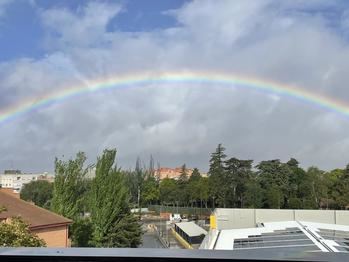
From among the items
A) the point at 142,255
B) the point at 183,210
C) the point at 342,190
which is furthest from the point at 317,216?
the point at 183,210

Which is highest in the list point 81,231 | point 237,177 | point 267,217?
point 237,177

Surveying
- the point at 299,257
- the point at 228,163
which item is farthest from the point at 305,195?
the point at 299,257

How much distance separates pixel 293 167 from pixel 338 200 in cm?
1809

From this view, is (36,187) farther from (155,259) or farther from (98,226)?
(155,259)

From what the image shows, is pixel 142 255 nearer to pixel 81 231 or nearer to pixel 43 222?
pixel 43 222

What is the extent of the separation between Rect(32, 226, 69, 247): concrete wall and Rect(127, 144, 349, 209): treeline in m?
49.7

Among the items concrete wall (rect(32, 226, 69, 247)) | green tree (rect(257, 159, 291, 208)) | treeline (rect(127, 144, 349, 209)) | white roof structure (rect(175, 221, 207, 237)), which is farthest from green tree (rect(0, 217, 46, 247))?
green tree (rect(257, 159, 291, 208))

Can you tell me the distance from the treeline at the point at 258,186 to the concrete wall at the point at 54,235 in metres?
49.7

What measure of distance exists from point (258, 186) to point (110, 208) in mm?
57234

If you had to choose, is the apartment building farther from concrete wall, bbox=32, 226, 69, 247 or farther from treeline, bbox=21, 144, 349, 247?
treeline, bbox=21, 144, 349, 247

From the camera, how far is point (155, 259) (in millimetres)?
1738

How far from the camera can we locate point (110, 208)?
39.5 metres

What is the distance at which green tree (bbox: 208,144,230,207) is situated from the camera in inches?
3895

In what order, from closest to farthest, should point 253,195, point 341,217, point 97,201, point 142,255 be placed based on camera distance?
point 142,255 < point 97,201 < point 341,217 < point 253,195
